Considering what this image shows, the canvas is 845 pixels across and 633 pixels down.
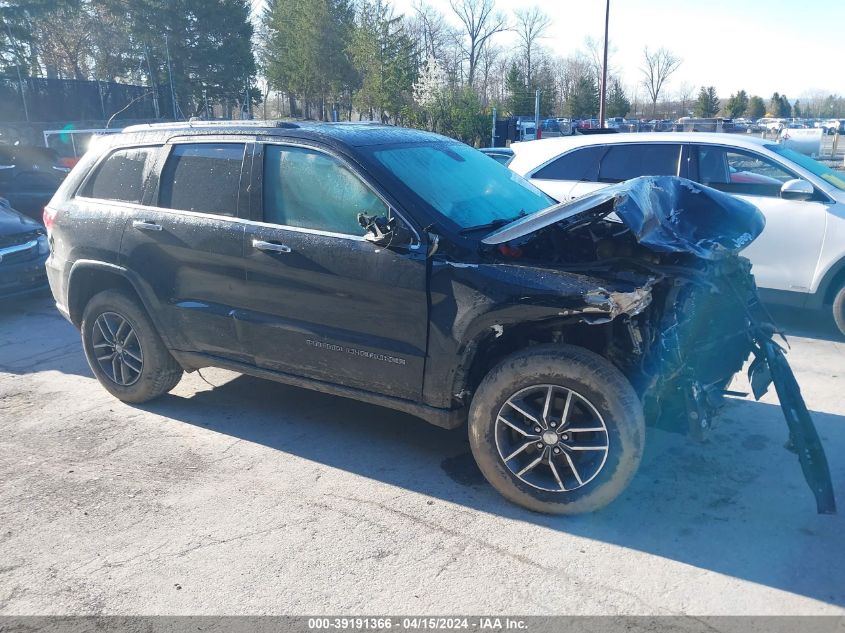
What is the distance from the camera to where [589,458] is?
11.8 feet

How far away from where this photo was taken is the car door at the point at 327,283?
3893 mm

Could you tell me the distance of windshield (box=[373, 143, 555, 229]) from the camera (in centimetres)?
407

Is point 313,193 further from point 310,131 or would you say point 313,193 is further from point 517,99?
point 517,99

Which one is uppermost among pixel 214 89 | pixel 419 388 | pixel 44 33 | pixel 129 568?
pixel 44 33

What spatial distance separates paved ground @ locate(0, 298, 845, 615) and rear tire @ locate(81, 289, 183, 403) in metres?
0.20

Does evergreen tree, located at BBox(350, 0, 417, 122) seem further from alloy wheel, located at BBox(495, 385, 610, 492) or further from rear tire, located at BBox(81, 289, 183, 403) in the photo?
alloy wheel, located at BBox(495, 385, 610, 492)

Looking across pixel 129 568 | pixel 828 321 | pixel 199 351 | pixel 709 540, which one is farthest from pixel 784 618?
pixel 828 321

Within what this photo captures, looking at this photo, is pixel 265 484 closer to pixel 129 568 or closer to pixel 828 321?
pixel 129 568

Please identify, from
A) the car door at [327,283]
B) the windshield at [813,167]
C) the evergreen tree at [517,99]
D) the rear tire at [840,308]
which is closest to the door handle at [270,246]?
the car door at [327,283]

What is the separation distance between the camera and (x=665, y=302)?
11.8ft

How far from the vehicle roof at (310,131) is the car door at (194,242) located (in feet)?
0.36

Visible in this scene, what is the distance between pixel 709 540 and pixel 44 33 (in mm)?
47590

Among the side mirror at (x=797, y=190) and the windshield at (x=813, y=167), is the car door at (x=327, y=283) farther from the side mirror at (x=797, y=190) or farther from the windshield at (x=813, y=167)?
the windshield at (x=813, y=167)

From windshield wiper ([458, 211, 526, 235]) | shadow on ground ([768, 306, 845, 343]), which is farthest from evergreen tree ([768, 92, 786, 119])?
windshield wiper ([458, 211, 526, 235])
